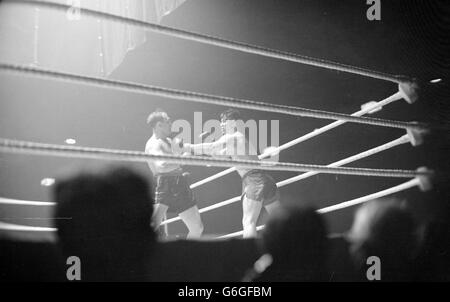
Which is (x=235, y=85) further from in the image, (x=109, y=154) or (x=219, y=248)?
(x=109, y=154)

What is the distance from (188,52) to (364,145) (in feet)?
3.90

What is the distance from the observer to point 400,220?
4.00 feet

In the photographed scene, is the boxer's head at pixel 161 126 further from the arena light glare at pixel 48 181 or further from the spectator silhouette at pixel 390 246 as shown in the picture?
the spectator silhouette at pixel 390 246

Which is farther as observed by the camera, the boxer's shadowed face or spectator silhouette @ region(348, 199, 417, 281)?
the boxer's shadowed face

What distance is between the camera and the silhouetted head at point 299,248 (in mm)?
1146

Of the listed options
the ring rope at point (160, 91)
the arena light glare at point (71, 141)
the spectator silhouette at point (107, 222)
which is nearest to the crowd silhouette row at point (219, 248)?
the spectator silhouette at point (107, 222)

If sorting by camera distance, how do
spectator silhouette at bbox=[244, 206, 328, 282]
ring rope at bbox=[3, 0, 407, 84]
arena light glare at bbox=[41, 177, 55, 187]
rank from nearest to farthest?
ring rope at bbox=[3, 0, 407, 84] → spectator silhouette at bbox=[244, 206, 328, 282] → arena light glare at bbox=[41, 177, 55, 187]

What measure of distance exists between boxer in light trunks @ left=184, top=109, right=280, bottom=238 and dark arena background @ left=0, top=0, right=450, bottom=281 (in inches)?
4.5

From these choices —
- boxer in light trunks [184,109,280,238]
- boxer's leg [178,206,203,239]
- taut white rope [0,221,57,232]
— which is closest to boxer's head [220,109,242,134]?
boxer in light trunks [184,109,280,238]

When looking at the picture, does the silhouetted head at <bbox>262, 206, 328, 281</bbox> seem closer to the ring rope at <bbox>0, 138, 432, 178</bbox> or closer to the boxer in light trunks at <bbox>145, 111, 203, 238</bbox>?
the ring rope at <bbox>0, 138, 432, 178</bbox>

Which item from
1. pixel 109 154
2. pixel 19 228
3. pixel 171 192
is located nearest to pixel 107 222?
pixel 19 228

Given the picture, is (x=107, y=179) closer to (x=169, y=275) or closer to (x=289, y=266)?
(x=169, y=275)

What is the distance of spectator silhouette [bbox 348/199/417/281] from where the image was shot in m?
1.19
